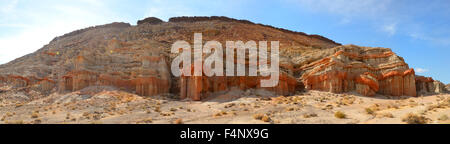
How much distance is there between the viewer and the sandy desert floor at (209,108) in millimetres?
16312

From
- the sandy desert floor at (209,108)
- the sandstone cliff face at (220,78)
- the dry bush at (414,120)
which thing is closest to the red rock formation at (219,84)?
the sandstone cliff face at (220,78)

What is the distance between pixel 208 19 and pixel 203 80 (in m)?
→ 58.5

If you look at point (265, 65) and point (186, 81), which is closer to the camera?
point (186, 81)

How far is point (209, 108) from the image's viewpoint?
22406 mm

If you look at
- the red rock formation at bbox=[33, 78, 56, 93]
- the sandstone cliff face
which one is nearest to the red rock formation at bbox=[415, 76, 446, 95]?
the sandstone cliff face

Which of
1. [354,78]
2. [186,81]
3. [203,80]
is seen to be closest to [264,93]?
[203,80]

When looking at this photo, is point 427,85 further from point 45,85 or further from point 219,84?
point 45,85

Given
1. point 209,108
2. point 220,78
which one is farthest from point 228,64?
point 209,108

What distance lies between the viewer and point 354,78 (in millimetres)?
30172

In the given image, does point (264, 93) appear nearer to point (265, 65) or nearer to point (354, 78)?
point (265, 65)

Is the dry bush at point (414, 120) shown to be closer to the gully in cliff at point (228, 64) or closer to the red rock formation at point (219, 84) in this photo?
the red rock formation at point (219, 84)

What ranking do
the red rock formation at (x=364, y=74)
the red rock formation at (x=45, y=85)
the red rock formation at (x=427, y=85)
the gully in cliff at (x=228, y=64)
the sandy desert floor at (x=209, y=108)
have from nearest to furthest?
the sandy desert floor at (x=209, y=108) → the red rock formation at (x=364, y=74) → the gully in cliff at (x=228, y=64) → the red rock formation at (x=427, y=85) → the red rock formation at (x=45, y=85)

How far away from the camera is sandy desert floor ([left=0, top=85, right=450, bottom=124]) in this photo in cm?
1631

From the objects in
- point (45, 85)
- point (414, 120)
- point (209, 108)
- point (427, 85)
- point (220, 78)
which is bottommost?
point (209, 108)
